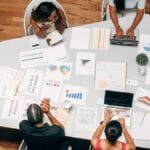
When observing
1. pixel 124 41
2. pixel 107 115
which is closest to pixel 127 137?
pixel 107 115

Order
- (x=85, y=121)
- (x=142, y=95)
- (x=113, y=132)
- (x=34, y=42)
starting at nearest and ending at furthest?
(x=113, y=132) < (x=85, y=121) < (x=142, y=95) < (x=34, y=42)

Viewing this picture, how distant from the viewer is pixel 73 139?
337cm

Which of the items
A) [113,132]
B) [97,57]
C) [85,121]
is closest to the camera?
[113,132]

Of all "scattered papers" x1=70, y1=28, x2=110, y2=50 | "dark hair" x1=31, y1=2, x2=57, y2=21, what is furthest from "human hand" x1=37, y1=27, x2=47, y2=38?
"scattered papers" x1=70, y1=28, x2=110, y2=50

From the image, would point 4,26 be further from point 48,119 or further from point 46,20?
point 48,119

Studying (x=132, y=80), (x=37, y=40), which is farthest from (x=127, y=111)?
(x=37, y=40)

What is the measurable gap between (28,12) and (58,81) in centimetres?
77

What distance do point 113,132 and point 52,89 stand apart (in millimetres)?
796

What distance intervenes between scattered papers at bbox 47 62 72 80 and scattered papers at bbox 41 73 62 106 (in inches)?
1.7

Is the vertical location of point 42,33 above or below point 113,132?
above

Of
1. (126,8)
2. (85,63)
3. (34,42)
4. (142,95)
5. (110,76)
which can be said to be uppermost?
(126,8)

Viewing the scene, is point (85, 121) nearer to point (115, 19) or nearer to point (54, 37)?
point (54, 37)

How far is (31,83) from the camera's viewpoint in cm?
356

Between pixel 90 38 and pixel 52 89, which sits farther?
pixel 90 38
